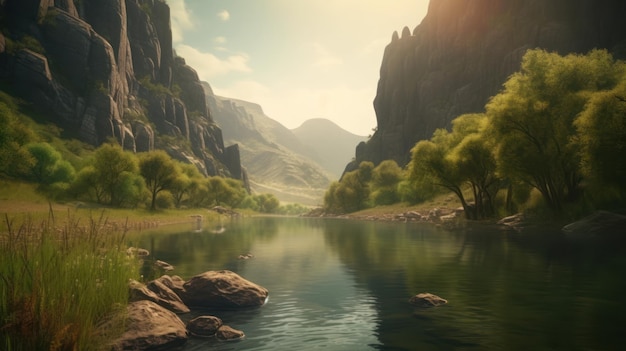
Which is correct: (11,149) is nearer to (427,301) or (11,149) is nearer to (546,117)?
(427,301)

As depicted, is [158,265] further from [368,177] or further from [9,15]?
[9,15]

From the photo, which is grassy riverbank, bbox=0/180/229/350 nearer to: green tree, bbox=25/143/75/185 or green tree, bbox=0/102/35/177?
green tree, bbox=0/102/35/177

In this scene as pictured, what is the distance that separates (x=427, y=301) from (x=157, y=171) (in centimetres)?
9541

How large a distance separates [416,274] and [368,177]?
516 ft

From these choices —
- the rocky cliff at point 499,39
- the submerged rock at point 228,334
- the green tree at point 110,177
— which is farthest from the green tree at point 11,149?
the rocky cliff at point 499,39

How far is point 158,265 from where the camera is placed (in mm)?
27297

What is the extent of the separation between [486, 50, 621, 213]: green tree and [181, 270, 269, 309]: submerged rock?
46.1m

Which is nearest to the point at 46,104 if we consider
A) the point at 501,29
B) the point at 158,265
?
the point at 158,265

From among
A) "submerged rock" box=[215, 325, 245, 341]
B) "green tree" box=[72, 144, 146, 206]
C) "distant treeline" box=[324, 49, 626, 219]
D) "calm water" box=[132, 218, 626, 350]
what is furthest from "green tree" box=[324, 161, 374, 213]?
"submerged rock" box=[215, 325, 245, 341]

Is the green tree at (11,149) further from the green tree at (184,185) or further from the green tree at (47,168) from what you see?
the green tree at (184,185)

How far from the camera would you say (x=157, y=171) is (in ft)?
330

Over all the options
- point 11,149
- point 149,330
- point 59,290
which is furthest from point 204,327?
point 11,149

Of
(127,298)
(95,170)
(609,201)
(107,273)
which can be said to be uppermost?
(95,170)

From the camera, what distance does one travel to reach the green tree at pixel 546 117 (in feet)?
162
